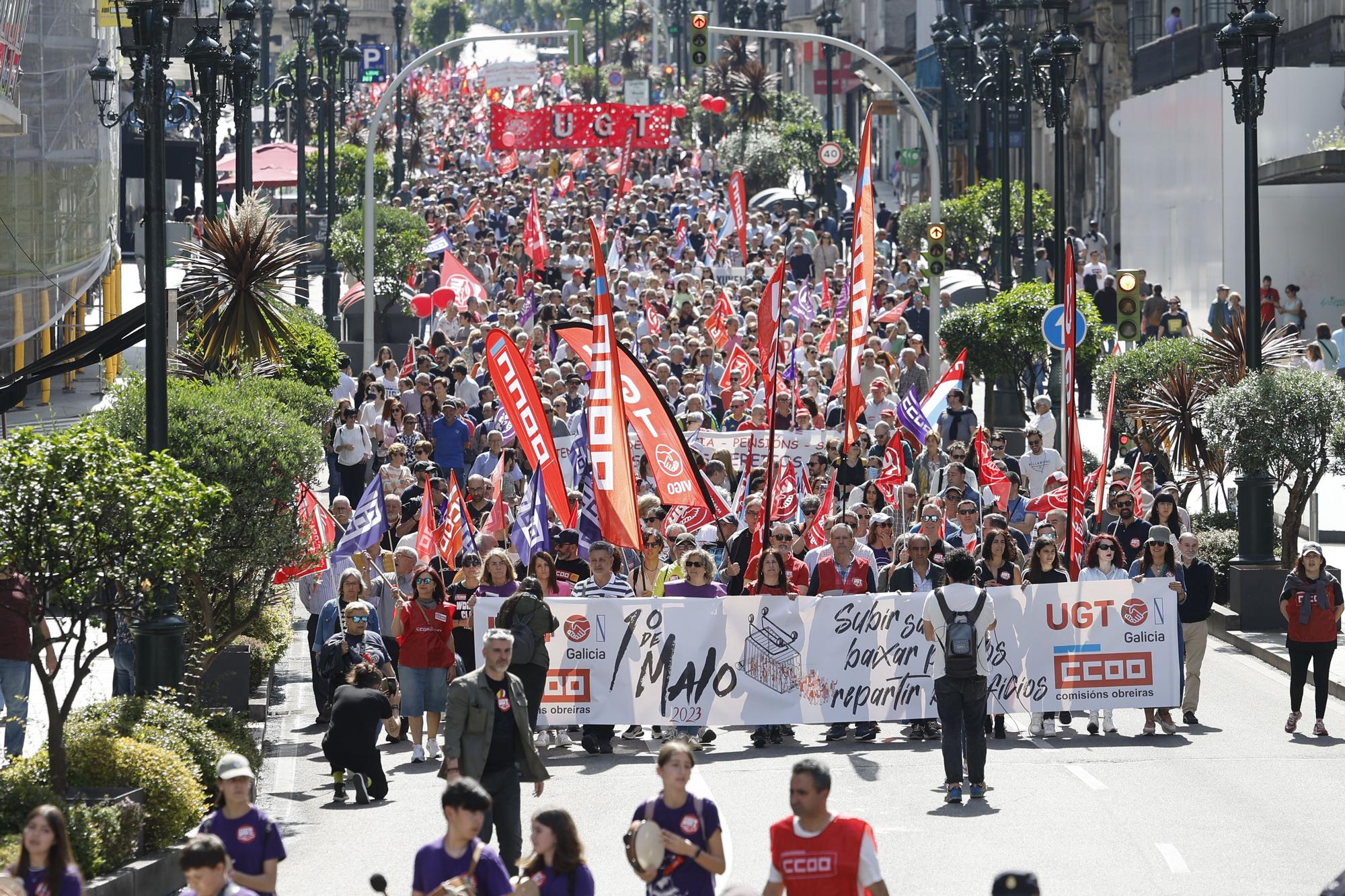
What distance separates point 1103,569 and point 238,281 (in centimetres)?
859

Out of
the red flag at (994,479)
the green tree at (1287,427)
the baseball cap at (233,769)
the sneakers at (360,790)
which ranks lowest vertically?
the sneakers at (360,790)

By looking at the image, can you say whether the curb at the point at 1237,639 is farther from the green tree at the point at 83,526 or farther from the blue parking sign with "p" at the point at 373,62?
the blue parking sign with "p" at the point at 373,62

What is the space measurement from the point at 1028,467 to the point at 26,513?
41.2 feet

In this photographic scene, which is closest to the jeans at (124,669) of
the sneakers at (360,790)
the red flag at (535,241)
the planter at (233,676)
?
the planter at (233,676)

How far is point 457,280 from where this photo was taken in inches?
1282

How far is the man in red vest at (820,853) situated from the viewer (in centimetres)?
825

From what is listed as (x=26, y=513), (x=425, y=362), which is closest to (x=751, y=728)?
(x=26, y=513)

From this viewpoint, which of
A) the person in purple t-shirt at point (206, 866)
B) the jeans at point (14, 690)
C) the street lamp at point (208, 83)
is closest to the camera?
A: the person in purple t-shirt at point (206, 866)

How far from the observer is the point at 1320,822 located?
12.3 m

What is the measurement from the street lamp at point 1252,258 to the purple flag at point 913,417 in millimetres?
3350

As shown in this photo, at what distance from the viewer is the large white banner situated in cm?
1525

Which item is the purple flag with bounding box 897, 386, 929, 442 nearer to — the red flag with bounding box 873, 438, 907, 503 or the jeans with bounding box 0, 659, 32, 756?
the red flag with bounding box 873, 438, 907, 503

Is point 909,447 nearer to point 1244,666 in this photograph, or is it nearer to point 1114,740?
point 1244,666

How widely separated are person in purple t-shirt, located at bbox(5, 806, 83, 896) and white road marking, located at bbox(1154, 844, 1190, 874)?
219 inches
